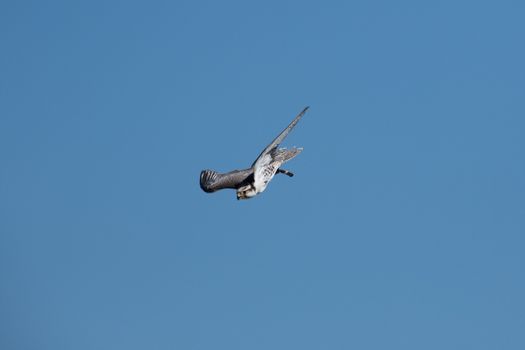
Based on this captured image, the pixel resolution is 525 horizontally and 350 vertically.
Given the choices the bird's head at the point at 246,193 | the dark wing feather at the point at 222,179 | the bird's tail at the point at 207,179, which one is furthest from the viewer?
the bird's tail at the point at 207,179

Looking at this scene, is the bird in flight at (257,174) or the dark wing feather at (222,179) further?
the dark wing feather at (222,179)

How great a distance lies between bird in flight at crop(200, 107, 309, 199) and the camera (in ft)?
263

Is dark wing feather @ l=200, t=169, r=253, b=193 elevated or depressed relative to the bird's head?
elevated

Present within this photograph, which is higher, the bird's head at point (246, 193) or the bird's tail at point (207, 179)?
the bird's tail at point (207, 179)

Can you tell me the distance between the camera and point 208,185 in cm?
8538

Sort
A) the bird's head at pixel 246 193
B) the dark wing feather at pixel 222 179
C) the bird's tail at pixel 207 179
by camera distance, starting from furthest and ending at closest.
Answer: the bird's tail at pixel 207 179, the dark wing feather at pixel 222 179, the bird's head at pixel 246 193

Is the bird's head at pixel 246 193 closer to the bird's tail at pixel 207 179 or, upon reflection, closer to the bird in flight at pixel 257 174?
the bird in flight at pixel 257 174

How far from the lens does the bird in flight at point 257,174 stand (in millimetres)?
80100

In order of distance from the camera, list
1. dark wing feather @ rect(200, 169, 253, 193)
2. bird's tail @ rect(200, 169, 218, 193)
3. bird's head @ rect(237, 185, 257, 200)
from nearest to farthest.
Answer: bird's head @ rect(237, 185, 257, 200)
dark wing feather @ rect(200, 169, 253, 193)
bird's tail @ rect(200, 169, 218, 193)

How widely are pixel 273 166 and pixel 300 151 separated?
3.08 m

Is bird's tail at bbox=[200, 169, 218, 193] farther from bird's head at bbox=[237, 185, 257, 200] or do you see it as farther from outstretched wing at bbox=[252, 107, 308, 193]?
bird's head at bbox=[237, 185, 257, 200]

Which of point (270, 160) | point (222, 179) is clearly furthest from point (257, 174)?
point (222, 179)

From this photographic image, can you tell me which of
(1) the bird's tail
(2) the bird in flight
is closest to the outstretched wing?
(2) the bird in flight

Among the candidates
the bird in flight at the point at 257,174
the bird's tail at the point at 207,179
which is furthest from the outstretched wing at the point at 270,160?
the bird's tail at the point at 207,179
